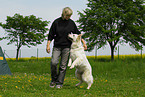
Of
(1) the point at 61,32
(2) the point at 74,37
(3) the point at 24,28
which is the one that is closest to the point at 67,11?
(1) the point at 61,32

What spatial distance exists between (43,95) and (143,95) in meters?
2.96

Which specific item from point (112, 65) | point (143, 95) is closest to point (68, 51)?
point (143, 95)

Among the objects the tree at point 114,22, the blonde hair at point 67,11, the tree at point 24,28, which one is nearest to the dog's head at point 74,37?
the blonde hair at point 67,11

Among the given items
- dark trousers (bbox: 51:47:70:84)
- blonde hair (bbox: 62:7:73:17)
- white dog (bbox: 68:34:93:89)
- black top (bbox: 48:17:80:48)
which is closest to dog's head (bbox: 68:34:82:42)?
white dog (bbox: 68:34:93:89)

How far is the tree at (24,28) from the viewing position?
1478 inches

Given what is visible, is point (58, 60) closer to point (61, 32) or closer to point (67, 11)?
point (61, 32)

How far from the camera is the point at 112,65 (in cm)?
1462

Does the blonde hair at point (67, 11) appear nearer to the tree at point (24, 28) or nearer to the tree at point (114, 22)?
the tree at point (114, 22)

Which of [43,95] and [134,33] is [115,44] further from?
[43,95]

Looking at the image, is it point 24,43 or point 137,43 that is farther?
point 24,43

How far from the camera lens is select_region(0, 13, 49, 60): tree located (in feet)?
123

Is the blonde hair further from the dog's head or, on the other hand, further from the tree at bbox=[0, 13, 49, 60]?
the tree at bbox=[0, 13, 49, 60]

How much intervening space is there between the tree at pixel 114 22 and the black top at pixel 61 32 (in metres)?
20.2

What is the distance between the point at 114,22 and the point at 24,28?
66.0 feet
